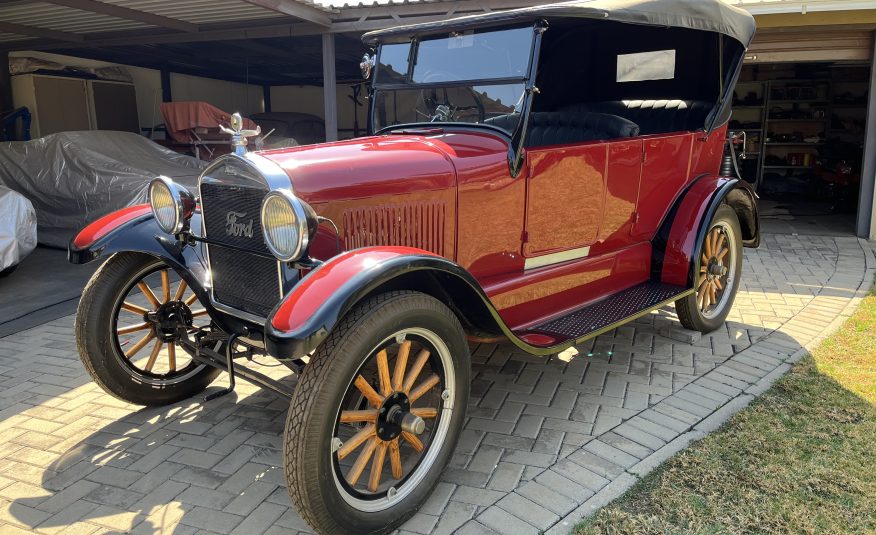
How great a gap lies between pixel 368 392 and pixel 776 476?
1.75 meters

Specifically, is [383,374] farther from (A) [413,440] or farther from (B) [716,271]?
(B) [716,271]

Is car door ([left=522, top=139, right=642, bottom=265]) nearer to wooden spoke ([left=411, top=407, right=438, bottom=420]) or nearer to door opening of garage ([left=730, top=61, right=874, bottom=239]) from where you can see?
wooden spoke ([left=411, top=407, right=438, bottom=420])

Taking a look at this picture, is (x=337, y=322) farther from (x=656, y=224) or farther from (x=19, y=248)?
(x=19, y=248)

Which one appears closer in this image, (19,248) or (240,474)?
(240,474)

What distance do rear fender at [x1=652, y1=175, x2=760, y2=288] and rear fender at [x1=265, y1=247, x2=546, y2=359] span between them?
1.93 m

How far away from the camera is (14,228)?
5.98 m

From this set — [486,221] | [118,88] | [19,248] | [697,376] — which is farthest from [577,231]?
[118,88]

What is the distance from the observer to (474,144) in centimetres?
299

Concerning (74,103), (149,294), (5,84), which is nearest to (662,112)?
(149,294)

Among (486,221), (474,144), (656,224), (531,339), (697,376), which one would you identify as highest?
(474,144)

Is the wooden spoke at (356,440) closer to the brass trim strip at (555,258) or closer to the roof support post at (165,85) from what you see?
the brass trim strip at (555,258)

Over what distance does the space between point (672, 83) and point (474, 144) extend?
2464 millimetres

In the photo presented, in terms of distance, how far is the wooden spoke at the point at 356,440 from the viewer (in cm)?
214

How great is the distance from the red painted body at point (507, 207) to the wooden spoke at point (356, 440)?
52cm
